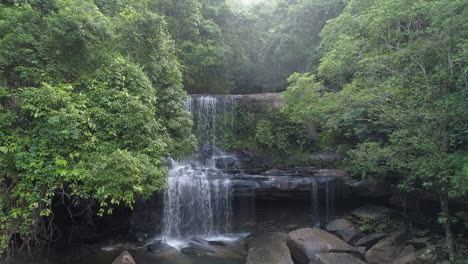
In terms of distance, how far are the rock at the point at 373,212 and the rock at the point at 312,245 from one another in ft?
6.70

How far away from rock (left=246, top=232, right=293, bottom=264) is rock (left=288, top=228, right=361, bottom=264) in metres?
0.34

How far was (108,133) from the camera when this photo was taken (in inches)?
294

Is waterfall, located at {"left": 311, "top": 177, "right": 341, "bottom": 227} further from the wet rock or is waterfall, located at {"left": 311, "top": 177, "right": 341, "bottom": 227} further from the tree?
the wet rock

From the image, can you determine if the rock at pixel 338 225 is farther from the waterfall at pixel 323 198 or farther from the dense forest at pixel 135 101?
the dense forest at pixel 135 101

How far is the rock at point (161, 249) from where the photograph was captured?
35.4 ft

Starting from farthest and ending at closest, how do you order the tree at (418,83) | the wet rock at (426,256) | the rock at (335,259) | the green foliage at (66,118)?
1. the rock at (335,259)
2. the wet rock at (426,256)
3. the tree at (418,83)
4. the green foliage at (66,118)

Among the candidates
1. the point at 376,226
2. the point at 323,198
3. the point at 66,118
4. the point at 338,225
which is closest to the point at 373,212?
the point at 376,226

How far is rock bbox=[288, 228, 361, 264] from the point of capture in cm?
968

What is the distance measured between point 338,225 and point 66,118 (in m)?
10.1

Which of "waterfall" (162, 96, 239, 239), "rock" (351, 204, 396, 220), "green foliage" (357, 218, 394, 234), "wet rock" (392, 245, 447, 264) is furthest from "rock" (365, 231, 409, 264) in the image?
"waterfall" (162, 96, 239, 239)

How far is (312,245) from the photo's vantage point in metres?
9.87

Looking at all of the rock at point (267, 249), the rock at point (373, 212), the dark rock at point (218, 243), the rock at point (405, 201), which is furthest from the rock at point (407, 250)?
the dark rock at point (218, 243)

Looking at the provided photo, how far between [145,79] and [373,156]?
7.40 meters

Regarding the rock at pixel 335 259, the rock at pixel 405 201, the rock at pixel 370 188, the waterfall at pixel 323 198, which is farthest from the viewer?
the waterfall at pixel 323 198
